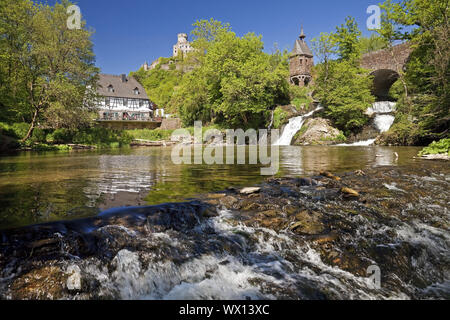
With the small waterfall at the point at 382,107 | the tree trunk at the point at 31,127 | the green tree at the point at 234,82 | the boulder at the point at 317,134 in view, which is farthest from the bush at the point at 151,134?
the small waterfall at the point at 382,107

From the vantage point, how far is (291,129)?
31.5 m

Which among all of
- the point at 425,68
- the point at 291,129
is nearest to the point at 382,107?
the point at 291,129

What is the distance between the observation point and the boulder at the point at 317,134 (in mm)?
27594

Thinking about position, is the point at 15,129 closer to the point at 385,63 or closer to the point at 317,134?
the point at 317,134

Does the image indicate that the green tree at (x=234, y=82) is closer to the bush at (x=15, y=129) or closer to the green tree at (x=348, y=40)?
the green tree at (x=348, y=40)

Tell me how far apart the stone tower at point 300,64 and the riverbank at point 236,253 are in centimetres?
5638

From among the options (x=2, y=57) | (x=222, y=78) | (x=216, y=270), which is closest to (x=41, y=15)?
(x=2, y=57)

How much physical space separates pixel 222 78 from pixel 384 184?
32.1m

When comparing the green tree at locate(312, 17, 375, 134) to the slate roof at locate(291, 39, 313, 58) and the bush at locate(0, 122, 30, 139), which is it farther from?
the bush at locate(0, 122, 30, 139)

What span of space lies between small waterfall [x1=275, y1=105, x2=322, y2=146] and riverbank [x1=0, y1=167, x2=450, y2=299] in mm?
26545

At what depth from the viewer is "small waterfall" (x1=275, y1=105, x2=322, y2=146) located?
101 ft

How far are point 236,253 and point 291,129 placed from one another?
29991mm

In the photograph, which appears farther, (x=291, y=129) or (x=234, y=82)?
(x=234, y=82)
